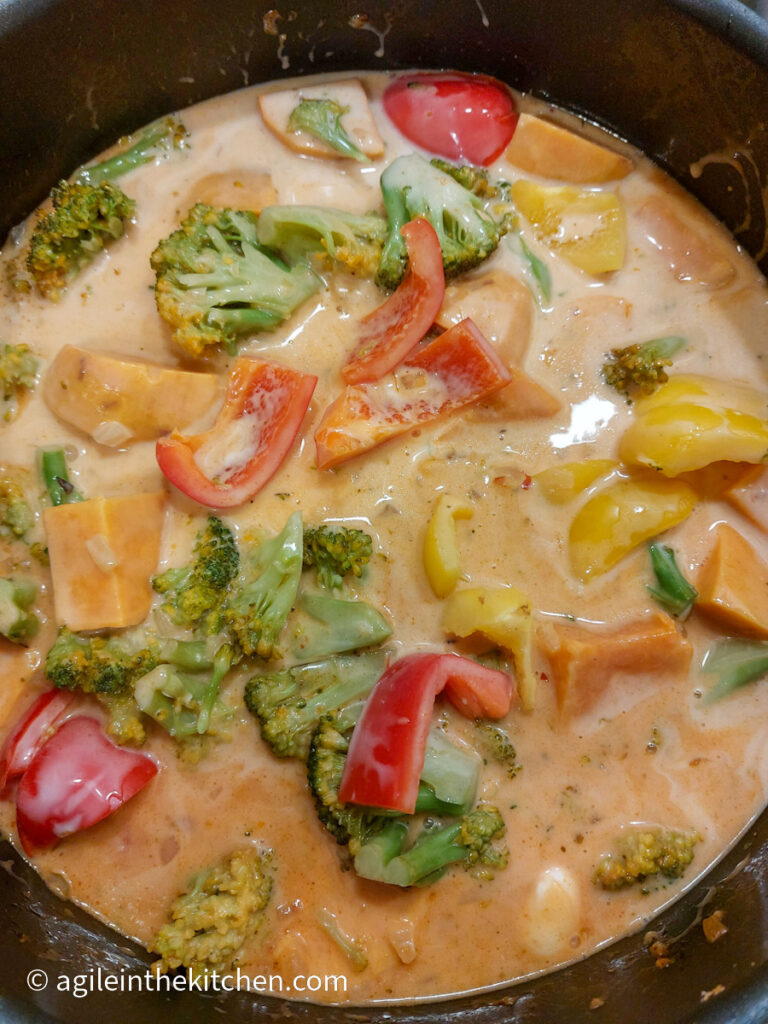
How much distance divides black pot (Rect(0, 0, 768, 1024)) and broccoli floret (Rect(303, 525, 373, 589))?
3.87ft

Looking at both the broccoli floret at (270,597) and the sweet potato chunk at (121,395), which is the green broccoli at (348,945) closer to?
the broccoli floret at (270,597)

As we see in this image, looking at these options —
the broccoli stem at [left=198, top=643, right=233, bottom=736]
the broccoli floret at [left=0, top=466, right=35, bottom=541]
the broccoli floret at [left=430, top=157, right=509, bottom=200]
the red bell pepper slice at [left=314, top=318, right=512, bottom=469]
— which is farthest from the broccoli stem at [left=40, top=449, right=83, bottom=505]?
the broccoli floret at [left=430, top=157, right=509, bottom=200]

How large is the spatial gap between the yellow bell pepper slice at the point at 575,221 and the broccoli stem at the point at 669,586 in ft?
3.03

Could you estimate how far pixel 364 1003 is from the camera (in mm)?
2201

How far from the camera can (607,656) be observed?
2.21 m

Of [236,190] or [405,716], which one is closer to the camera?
[405,716]

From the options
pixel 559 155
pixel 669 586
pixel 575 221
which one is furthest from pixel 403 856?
pixel 559 155

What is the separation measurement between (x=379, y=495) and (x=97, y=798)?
1148 mm

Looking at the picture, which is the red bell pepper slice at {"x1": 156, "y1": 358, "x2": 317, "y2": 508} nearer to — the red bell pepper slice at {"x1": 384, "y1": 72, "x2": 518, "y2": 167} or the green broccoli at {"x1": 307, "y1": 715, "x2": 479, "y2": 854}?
the green broccoli at {"x1": 307, "y1": 715, "x2": 479, "y2": 854}

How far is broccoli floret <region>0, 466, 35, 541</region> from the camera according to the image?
2.31 m

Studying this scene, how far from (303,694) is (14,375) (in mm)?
1284

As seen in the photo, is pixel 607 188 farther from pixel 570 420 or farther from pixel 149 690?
pixel 149 690

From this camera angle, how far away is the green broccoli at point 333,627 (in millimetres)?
2244

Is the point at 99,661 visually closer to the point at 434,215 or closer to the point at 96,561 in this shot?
the point at 96,561
